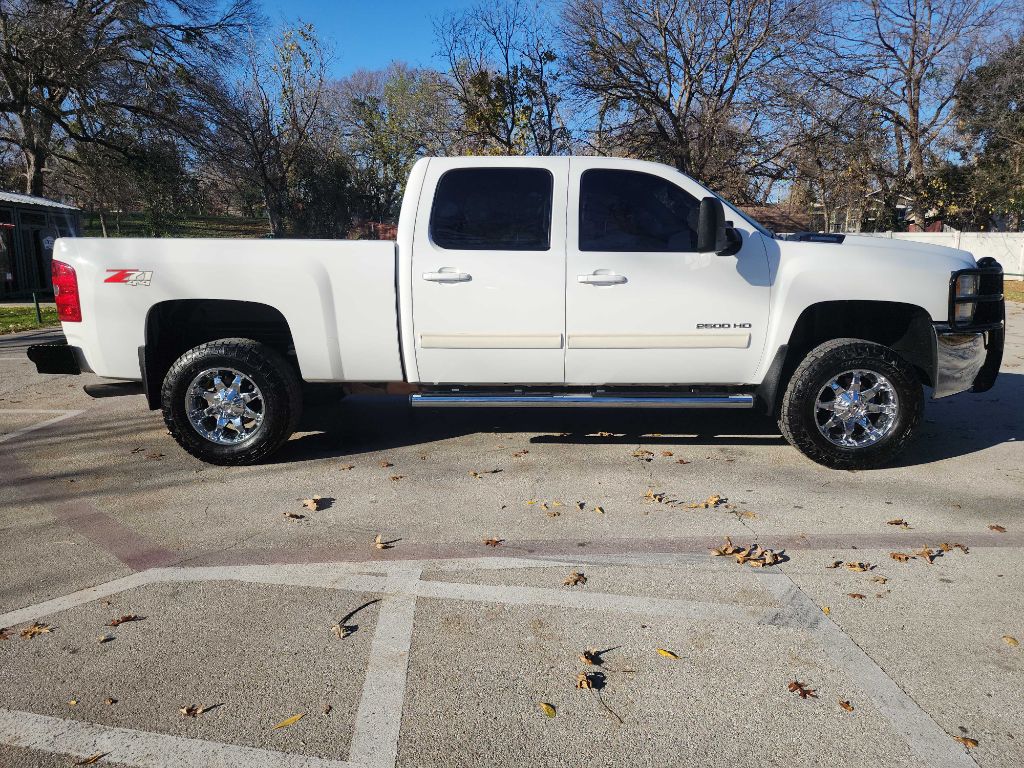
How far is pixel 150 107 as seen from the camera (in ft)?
79.8

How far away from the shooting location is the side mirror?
4.43 meters

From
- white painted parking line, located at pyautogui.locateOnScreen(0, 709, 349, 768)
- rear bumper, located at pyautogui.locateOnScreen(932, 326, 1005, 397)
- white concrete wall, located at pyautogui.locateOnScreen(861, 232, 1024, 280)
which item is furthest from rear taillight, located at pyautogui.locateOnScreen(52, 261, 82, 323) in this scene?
white concrete wall, located at pyautogui.locateOnScreen(861, 232, 1024, 280)

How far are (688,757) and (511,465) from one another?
2948 millimetres

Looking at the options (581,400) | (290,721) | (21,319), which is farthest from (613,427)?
(21,319)

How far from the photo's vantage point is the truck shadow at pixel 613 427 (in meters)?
5.52

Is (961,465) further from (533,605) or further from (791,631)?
(533,605)

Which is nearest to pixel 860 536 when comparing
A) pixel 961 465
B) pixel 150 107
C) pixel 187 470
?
pixel 961 465

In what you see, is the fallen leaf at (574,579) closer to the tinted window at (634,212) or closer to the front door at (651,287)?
the front door at (651,287)

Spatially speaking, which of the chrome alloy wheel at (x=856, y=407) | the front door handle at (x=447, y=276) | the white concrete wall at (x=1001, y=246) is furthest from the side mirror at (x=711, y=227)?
the white concrete wall at (x=1001, y=246)

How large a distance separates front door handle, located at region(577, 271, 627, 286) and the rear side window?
1.21 feet

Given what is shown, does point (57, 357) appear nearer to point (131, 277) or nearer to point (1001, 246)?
point (131, 277)

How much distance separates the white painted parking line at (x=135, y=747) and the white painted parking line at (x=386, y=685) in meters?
0.10

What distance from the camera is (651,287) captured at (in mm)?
4719

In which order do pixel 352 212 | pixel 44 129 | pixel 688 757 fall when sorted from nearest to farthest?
pixel 688 757, pixel 44 129, pixel 352 212
